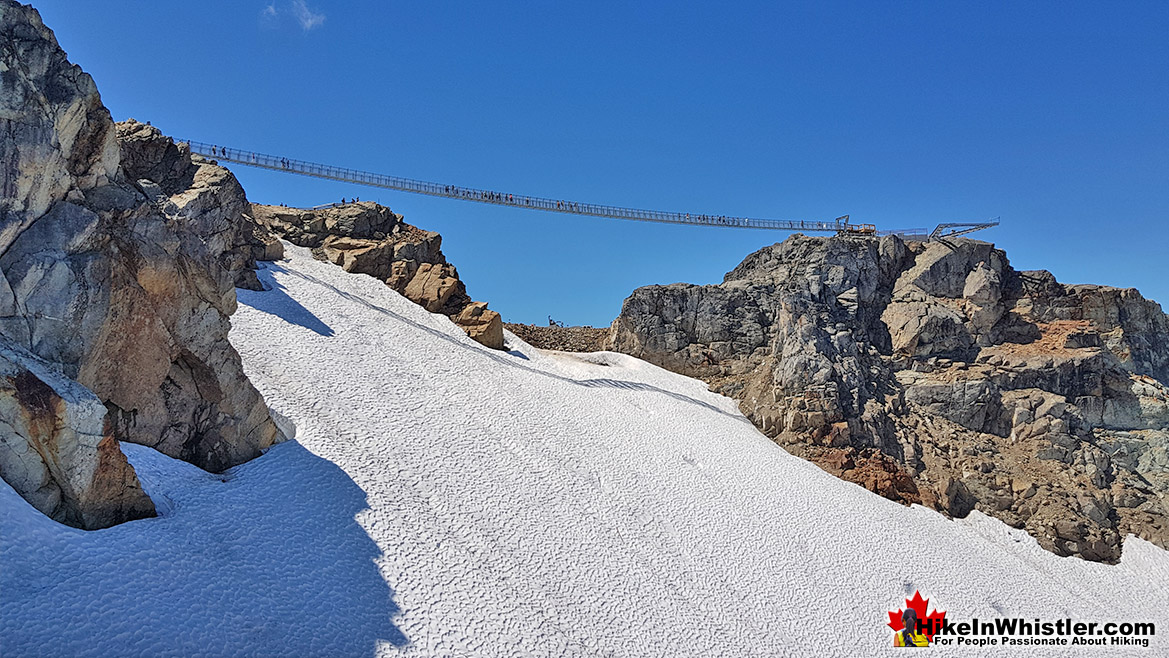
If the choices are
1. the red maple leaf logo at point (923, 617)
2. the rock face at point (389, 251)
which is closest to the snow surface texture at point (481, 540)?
the red maple leaf logo at point (923, 617)

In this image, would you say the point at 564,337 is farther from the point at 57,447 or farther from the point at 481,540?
the point at 57,447

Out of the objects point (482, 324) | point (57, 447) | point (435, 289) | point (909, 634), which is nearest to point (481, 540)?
A: point (57, 447)

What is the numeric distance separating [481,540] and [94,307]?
10.7m

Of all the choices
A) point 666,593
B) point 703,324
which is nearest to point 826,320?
point 703,324

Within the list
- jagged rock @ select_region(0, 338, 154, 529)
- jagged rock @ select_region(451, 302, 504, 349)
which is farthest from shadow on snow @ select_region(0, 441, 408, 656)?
jagged rock @ select_region(451, 302, 504, 349)

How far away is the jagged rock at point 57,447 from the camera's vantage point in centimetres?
1218

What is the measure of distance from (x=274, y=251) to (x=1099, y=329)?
151 ft

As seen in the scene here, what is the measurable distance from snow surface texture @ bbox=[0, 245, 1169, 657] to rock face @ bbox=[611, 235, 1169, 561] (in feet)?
7.23

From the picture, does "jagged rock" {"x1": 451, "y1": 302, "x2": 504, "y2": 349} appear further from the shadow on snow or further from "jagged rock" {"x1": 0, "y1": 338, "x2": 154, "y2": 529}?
"jagged rock" {"x1": 0, "y1": 338, "x2": 154, "y2": 529}

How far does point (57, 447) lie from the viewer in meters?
12.6

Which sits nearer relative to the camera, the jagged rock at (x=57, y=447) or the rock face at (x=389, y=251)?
the jagged rock at (x=57, y=447)

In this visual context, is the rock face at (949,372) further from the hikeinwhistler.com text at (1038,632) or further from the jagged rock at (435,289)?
the jagged rock at (435,289)

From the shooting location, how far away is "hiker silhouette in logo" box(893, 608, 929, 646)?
21.0 metres

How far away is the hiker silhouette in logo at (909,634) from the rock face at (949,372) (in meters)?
9.20
